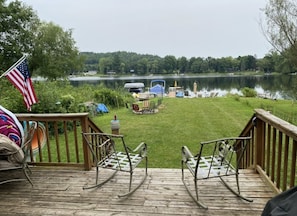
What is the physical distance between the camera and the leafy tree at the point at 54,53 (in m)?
23.9

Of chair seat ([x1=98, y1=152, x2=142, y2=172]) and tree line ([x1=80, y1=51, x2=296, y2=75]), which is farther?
tree line ([x1=80, y1=51, x2=296, y2=75])

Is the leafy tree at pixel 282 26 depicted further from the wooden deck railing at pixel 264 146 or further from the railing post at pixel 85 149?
the railing post at pixel 85 149

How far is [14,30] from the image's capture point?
826 inches

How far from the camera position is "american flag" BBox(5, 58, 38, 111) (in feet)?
10.6

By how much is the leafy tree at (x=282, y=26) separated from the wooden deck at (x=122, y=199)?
428 inches

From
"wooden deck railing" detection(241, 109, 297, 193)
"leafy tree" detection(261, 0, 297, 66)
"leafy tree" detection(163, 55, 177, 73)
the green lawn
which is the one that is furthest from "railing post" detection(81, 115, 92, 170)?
"leafy tree" detection(163, 55, 177, 73)

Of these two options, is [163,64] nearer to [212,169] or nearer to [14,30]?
[14,30]

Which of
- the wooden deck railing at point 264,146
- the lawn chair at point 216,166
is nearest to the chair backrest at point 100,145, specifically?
the lawn chair at point 216,166

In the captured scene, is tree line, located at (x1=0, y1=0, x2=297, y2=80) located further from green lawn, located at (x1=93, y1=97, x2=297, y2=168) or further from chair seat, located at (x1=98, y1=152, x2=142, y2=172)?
chair seat, located at (x1=98, y1=152, x2=142, y2=172)

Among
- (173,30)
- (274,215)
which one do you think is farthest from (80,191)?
(173,30)

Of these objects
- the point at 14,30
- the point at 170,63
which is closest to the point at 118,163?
the point at 14,30

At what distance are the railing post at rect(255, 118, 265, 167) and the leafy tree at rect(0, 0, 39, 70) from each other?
20565 millimetres

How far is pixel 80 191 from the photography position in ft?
9.78

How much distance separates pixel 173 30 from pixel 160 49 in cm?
2247
